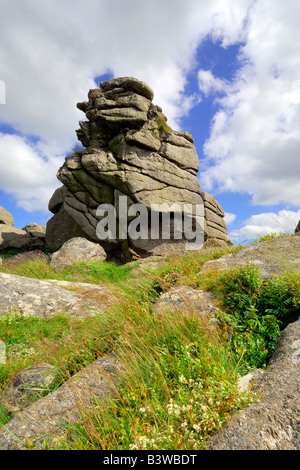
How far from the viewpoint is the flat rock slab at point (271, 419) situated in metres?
2.81

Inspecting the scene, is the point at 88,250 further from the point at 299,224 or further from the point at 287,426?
the point at 287,426

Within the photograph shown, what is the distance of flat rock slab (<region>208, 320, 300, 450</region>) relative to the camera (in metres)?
2.81

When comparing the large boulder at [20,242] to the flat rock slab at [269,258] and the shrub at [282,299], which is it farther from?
the shrub at [282,299]

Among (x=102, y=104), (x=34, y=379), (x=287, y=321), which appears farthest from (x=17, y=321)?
(x=102, y=104)

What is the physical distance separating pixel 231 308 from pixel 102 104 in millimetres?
21645

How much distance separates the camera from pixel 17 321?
762 centimetres

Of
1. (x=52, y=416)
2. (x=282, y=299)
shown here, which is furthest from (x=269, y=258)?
(x=52, y=416)

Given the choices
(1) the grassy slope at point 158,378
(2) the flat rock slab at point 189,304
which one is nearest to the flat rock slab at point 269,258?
(2) the flat rock slab at point 189,304

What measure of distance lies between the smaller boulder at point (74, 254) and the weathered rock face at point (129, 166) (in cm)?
328

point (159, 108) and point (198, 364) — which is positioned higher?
point (159, 108)

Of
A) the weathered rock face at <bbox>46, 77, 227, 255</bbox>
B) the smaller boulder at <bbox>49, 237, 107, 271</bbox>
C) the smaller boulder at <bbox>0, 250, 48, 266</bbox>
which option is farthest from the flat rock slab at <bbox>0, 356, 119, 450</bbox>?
the weathered rock face at <bbox>46, 77, 227, 255</bbox>

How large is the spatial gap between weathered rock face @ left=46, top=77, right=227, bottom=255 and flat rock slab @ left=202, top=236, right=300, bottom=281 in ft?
40.1

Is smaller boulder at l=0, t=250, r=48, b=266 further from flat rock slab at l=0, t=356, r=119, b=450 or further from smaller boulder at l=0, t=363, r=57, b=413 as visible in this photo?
flat rock slab at l=0, t=356, r=119, b=450

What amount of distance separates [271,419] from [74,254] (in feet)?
52.0
